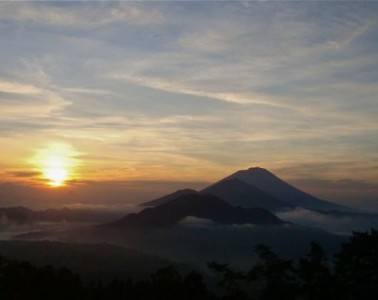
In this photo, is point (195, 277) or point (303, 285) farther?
point (195, 277)

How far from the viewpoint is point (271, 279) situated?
60469mm

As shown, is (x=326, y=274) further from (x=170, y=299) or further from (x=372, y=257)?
(x=170, y=299)

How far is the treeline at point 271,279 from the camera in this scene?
58.5 metres

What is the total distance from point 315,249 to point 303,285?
5.36m

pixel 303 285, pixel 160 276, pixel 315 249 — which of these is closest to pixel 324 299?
pixel 303 285

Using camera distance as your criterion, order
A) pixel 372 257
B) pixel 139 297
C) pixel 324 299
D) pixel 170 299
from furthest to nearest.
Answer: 1. pixel 139 297
2. pixel 170 299
3. pixel 372 257
4. pixel 324 299

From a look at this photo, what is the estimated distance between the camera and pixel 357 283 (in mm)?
59531

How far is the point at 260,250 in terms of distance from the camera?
64250 millimetres

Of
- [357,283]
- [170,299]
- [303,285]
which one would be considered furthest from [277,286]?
[170,299]

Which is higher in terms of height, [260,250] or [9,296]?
[260,250]

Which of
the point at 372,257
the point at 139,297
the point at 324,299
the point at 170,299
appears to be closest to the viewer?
the point at 324,299

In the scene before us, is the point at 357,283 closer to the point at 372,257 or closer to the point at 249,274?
the point at 372,257

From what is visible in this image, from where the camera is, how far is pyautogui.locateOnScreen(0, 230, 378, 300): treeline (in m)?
58.5

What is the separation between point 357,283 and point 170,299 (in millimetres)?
22691
